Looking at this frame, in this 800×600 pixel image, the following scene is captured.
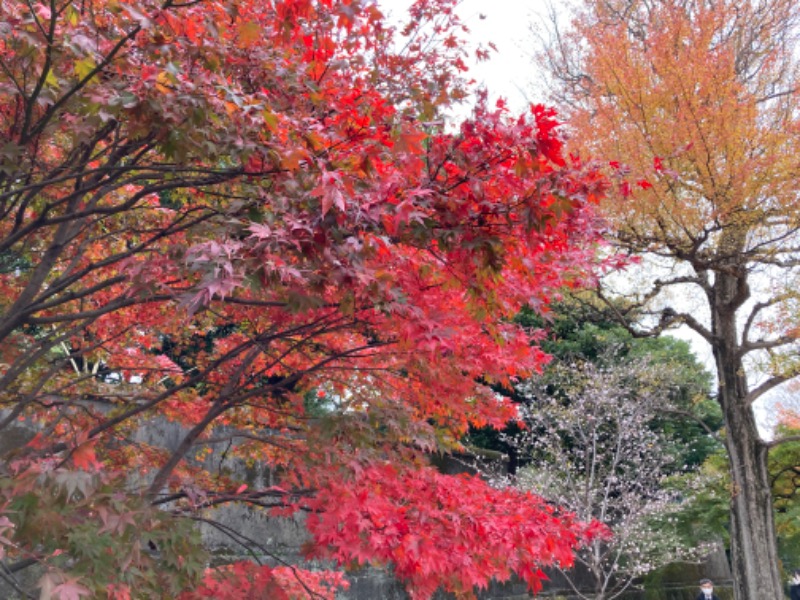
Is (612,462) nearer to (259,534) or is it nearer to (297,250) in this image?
(259,534)

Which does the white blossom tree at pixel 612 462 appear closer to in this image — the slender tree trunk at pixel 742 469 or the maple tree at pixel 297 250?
the slender tree trunk at pixel 742 469

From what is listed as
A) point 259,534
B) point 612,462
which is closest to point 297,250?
point 259,534

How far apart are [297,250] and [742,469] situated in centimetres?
1042

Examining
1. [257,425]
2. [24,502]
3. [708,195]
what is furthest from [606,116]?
[24,502]

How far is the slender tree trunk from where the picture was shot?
1042 centimetres

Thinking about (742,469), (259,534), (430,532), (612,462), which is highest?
(612,462)

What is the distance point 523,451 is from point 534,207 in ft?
38.3

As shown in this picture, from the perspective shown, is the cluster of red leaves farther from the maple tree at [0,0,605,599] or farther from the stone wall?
the stone wall

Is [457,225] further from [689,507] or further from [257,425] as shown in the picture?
[689,507]

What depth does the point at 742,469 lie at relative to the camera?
1079cm

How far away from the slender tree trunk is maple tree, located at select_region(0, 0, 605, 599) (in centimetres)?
694

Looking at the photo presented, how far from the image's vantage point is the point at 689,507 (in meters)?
14.3

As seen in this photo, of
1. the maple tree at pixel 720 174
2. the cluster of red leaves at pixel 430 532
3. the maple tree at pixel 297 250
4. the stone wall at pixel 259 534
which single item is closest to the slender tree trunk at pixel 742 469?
the maple tree at pixel 720 174

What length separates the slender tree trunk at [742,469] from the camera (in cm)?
1042
